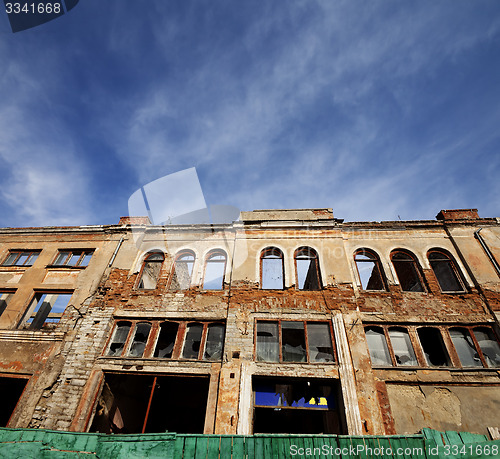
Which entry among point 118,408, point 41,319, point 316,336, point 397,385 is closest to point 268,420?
point 316,336

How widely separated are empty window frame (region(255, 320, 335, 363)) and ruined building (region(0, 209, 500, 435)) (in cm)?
5

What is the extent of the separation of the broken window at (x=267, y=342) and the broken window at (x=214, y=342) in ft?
4.38

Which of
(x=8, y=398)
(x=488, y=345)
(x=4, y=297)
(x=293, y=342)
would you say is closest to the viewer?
(x=488, y=345)

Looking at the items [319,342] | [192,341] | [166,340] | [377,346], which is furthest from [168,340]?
[377,346]

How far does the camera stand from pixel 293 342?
9609 mm

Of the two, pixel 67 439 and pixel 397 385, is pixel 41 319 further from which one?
pixel 397 385

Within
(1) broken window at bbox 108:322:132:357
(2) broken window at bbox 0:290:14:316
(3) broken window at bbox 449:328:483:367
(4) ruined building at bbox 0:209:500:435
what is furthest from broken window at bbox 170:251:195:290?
(3) broken window at bbox 449:328:483:367

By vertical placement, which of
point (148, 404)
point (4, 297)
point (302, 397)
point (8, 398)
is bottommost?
point (148, 404)

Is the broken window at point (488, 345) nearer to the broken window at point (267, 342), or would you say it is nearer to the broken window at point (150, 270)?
the broken window at point (267, 342)

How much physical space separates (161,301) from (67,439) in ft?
15.9

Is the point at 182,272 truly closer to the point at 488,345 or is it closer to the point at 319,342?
the point at 319,342

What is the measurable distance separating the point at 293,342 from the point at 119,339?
6252mm

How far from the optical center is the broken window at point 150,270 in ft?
40.0

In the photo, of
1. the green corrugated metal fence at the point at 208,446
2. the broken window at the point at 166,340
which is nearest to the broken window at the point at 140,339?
the broken window at the point at 166,340
